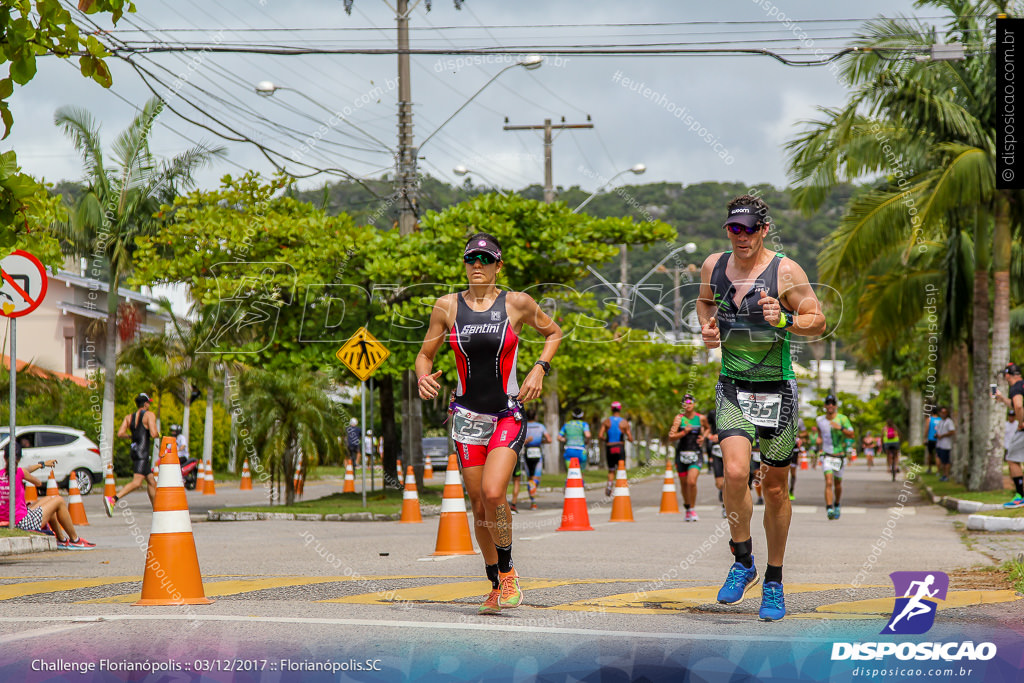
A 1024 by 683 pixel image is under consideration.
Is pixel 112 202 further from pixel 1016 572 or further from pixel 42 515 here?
pixel 1016 572

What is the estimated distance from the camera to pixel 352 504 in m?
21.5

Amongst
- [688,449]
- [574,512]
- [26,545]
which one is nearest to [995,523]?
[688,449]

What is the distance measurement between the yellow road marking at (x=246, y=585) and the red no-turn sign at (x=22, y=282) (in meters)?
4.68

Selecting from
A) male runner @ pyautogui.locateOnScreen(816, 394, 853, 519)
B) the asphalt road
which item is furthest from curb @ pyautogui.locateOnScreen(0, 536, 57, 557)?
male runner @ pyautogui.locateOnScreen(816, 394, 853, 519)

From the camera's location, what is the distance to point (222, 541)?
1388 cm

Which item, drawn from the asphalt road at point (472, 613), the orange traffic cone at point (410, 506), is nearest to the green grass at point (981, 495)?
the asphalt road at point (472, 613)

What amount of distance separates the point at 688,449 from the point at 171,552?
11.0 metres

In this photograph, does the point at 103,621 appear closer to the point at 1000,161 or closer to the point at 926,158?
the point at 1000,161

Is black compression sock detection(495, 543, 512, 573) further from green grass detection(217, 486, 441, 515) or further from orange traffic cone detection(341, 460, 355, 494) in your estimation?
orange traffic cone detection(341, 460, 355, 494)

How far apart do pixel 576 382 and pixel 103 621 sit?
42.6 meters

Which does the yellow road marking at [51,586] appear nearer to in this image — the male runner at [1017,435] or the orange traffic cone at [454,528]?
the orange traffic cone at [454,528]

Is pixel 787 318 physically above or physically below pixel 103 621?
above

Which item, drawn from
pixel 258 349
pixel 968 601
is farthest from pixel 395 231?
pixel 968 601

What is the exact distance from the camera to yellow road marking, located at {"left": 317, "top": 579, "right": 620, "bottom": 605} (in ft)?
22.2
